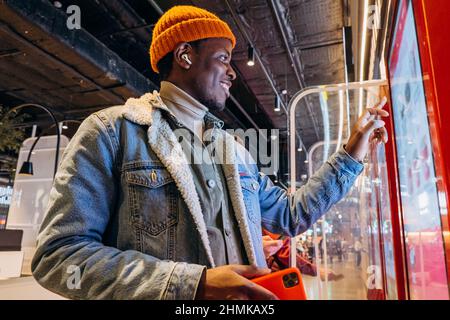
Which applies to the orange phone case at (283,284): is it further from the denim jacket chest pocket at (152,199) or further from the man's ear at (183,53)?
the man's ear at (183,53)

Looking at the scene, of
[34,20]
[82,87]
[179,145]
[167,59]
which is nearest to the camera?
[179,145]

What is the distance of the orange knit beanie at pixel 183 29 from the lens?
1227 millimetres

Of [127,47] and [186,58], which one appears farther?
[127,47]

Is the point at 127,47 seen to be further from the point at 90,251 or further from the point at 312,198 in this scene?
the point at 90,251

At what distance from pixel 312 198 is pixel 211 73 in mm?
573

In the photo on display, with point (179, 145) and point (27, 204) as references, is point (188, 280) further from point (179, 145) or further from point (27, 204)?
point (27, 204)

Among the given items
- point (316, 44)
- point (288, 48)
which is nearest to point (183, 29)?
point (288, 48)

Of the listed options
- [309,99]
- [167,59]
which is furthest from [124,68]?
[167,59]

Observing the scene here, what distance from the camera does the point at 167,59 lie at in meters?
1.29

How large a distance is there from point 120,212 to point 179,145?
25cm

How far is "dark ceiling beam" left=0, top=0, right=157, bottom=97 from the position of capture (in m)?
3.69

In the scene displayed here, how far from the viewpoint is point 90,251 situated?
0.75 metres

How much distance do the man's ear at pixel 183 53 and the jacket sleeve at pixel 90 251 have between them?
449 mm

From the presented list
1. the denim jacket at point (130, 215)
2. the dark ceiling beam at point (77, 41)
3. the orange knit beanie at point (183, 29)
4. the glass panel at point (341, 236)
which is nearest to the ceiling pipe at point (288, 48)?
the glass panel at point (341, 236)
